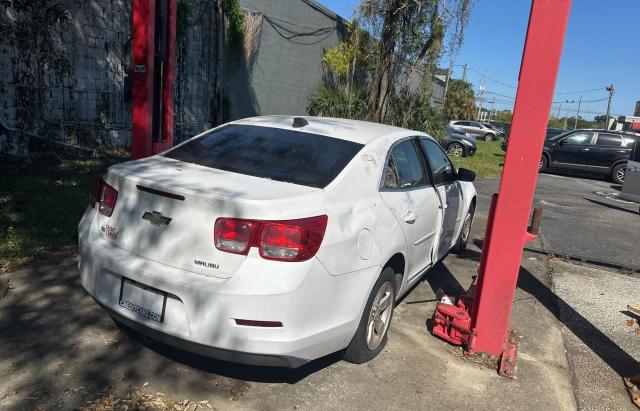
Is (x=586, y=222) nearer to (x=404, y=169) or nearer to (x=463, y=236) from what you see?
(x=463, y=236)

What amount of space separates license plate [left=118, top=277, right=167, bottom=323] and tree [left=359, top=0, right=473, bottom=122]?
12.5 meters

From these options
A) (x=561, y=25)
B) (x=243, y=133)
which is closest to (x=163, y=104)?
(x=243, y=133)

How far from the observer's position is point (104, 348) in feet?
11.0

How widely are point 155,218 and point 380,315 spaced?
171 centimetres

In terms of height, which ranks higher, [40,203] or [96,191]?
[96,191]

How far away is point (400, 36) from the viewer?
14250 millimetres

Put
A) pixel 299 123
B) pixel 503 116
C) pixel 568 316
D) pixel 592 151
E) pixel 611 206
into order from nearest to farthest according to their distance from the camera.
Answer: pixel 299 123
pixel 568 316
pixel 611 206
pixel 592 151
pixel 503 116

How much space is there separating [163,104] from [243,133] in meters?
2.75

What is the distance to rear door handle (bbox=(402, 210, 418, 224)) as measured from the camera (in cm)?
377

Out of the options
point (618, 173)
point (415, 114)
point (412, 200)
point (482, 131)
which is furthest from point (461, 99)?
point (412, 200)

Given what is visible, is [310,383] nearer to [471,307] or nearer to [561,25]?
[471,307]

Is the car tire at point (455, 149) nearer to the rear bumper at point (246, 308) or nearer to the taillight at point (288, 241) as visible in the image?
the rear bumper at point (246, 308)

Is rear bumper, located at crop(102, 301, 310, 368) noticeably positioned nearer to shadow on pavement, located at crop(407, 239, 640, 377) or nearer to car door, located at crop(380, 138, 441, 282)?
car door, located at crop(380, 138, 441, 282)

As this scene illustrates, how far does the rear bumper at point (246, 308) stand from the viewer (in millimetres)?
2621
